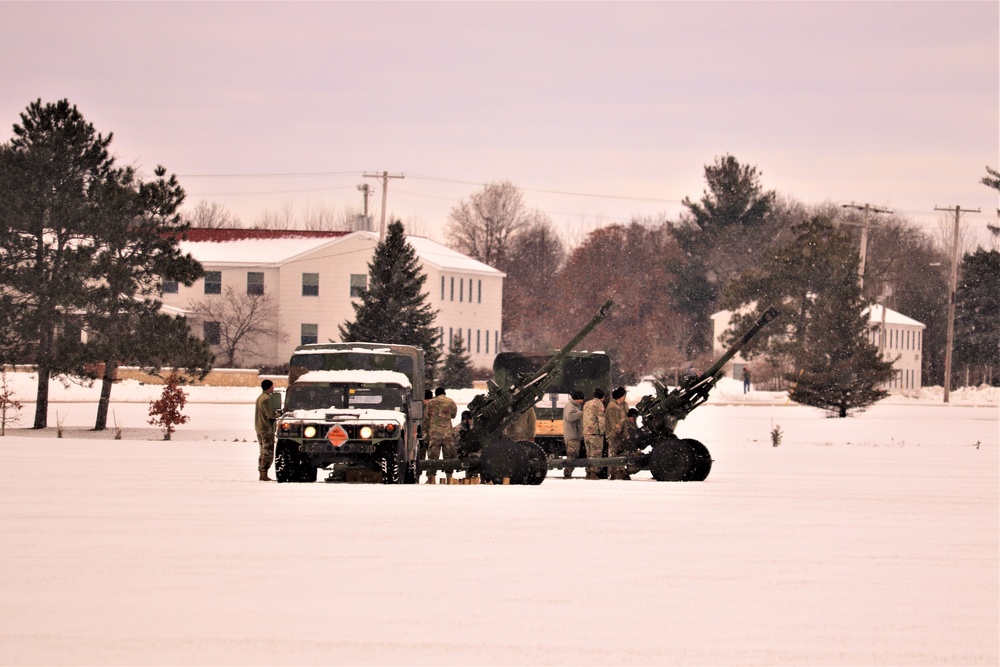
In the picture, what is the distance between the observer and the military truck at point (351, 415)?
23.5 metres

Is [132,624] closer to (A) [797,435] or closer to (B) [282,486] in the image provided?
(B) [282,486]

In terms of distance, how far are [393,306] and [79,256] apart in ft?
71.3

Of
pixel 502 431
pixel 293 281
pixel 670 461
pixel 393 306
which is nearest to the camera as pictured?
pixel 502 431

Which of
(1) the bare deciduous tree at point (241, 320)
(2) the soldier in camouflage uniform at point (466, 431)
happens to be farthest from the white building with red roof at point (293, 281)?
(2) the soldier in camouflage uniform at point (466, 431)

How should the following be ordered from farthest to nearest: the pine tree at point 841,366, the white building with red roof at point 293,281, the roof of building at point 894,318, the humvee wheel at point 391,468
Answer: the roof of building at point 894,318, the white building with red roof at point 293,281, the pine tree at point 841,366, the humvee wheel at point 391,468

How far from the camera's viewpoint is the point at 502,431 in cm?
2572

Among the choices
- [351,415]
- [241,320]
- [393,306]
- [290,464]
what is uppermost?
[393,306]

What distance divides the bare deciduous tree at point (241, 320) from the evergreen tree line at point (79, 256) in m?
40.0

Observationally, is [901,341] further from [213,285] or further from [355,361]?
[355,361]

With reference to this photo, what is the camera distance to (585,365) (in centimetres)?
3016

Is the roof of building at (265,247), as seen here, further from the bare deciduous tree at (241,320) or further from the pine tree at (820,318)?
the pine tree at (820,318)

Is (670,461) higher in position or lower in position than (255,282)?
lower

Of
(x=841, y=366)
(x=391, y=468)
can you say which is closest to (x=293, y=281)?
(x=841, y=366)

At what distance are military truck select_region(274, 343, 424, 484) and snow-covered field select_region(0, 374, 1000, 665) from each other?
0.55 meters
